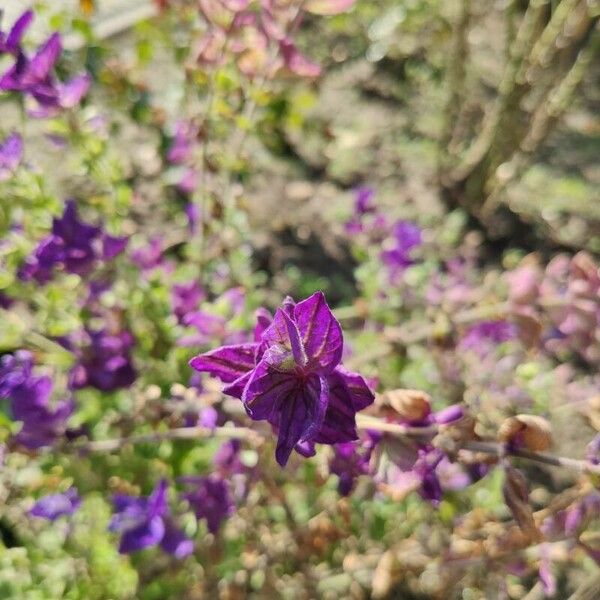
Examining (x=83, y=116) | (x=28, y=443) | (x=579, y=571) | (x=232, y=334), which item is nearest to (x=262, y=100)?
(x=83, y=116)

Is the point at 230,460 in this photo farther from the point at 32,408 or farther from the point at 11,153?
the point at 11,153

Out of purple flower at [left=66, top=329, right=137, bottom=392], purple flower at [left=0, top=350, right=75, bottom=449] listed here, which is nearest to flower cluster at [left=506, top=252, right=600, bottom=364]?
purple flower at [left=66, top=329, right=137, bottom=392]

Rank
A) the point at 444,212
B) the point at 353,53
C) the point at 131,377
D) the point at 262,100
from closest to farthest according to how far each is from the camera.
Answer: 1. the point at 131,377
2. the point at 262,100
3. the point at 444,212
4. the point at 353,53

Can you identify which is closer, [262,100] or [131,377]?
[131,377]

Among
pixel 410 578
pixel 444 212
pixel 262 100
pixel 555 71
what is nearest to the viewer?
pixel 262 100

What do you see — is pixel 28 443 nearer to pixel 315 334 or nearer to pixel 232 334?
pixel 232 334

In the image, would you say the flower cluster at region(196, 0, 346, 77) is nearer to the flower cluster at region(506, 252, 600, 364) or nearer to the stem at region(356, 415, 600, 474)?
the flower cluster at region(506, 252, 600, 364)

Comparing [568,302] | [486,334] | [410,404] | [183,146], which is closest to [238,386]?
[410,404]

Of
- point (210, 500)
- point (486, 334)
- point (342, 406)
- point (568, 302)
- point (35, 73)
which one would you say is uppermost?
point (35, 73)
